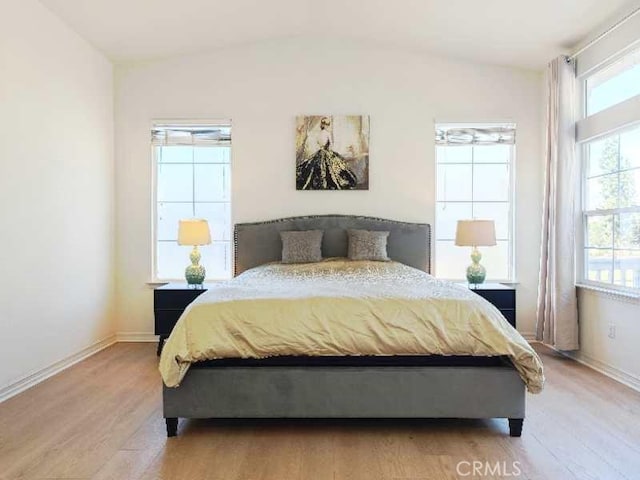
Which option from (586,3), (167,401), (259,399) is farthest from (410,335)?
(586,3)

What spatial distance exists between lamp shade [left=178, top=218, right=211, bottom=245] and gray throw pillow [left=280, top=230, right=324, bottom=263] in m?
0.75

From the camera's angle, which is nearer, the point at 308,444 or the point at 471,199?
the point at 308,444

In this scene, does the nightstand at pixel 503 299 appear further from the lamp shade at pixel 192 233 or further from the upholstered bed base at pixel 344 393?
the lamp shade at pixel 192 233

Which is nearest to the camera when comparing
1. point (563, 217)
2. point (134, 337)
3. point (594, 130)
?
point (594, 130)

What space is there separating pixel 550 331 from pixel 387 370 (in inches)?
93.0

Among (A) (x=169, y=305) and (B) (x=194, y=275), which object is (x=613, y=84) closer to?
(B) (x=194, y=275)

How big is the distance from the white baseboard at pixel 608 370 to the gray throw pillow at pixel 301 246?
7.88ft

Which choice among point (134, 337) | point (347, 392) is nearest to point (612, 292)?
point (347, 392)

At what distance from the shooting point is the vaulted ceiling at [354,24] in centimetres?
346

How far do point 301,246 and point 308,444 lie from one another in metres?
2.12

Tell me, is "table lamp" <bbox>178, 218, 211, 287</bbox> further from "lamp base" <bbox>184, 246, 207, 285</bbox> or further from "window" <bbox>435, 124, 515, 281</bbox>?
"window" <bbox>435, 124, 515, 281</bbox>

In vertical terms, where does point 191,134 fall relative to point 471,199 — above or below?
above

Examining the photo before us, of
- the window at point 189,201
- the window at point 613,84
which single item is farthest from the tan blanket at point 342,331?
the window at point 189,201

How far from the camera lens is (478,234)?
402 cm
